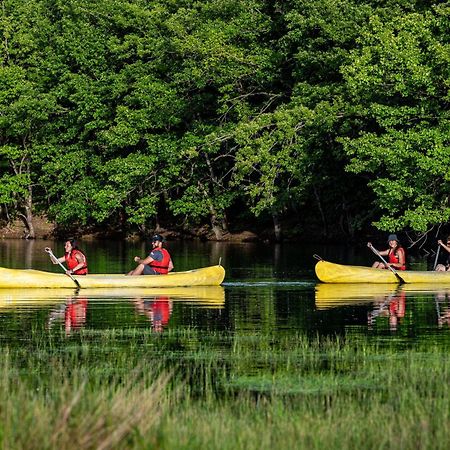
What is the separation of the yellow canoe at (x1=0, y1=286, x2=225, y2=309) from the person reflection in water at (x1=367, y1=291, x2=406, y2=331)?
3.50 m

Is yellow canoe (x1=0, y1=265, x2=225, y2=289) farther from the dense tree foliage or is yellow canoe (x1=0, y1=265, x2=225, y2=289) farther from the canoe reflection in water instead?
the dense tree foliage

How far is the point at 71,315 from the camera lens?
25.0m

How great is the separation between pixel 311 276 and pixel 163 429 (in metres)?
26.1

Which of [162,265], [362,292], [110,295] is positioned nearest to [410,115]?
[362,292]

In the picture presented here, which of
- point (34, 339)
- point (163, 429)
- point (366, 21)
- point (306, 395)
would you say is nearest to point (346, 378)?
point (306, 395)

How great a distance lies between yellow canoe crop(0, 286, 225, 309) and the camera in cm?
2828

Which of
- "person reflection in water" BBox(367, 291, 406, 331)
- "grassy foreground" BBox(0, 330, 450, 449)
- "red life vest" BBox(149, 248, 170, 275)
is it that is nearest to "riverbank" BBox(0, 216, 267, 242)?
"red life vest" BBox(149, 248, 170, 275)

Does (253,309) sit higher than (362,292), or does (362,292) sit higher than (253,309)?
(362,292)

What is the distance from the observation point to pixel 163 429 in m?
11.8

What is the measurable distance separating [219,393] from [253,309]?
37.6 feet

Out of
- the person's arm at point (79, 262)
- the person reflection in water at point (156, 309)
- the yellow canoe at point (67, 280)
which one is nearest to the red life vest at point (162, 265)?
the yellow canoe at point (67, 280)

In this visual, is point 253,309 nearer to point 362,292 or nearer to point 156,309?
point 156,309

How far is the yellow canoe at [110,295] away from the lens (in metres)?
28.3

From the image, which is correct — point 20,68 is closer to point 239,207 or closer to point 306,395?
point 239,207
